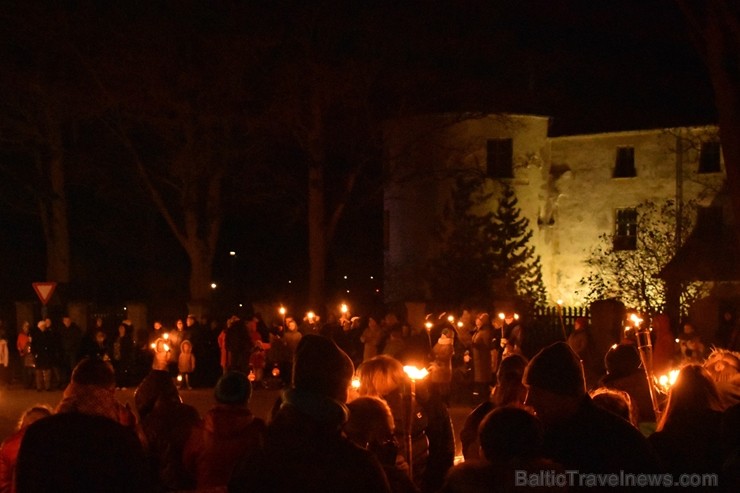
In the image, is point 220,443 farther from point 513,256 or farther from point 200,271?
point 513,256

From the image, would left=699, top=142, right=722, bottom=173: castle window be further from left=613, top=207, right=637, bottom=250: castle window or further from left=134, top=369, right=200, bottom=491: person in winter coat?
left=134, top=369, right=200, bottom=491: person in winter coat

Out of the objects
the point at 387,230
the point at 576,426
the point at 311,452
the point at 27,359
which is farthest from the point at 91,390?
the point at 387,230

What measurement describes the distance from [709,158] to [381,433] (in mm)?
39164

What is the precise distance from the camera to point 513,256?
4234 centimetres

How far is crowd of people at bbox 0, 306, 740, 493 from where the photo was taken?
14.1 feet

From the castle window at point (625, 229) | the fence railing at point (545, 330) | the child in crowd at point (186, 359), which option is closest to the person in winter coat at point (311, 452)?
the child in crowd at point (186, 359)

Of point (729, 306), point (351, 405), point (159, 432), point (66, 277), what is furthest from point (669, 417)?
point (66, 277)

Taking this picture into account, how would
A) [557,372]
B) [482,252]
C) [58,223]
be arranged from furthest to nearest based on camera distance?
1. [482,252]
2. [58,223]
3. [557,372]

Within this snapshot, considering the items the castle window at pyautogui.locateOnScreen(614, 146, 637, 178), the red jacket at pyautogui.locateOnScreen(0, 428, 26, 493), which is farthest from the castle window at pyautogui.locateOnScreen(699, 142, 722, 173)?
the red jacket at pyautogui.locateOnScreen(0, 428, 26, 493)

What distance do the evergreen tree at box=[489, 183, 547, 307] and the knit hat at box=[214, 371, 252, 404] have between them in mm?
34511

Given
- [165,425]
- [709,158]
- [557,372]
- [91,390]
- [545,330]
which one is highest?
[709,158]

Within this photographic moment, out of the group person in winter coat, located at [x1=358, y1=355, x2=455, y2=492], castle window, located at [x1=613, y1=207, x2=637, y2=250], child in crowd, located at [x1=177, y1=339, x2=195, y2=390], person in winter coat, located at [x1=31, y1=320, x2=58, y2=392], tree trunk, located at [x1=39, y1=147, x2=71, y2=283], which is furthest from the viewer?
castle window, located at [x1=613, y1=207, x2=637, y2=250]

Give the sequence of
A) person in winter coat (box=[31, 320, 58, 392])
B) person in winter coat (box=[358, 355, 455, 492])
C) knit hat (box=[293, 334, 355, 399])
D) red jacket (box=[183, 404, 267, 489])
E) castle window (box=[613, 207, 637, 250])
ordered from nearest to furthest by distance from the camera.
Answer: knit hat (box=[293, 334, 355, 399])
red jacket (box=[183, 404, 267, 489])
person in winter coat (box=[358, 355, 455, 492])
person in winter coat (box=[31, 320, 58, 392])
castle window (box=[613, 207, 637, 250])

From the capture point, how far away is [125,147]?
39.0 m
